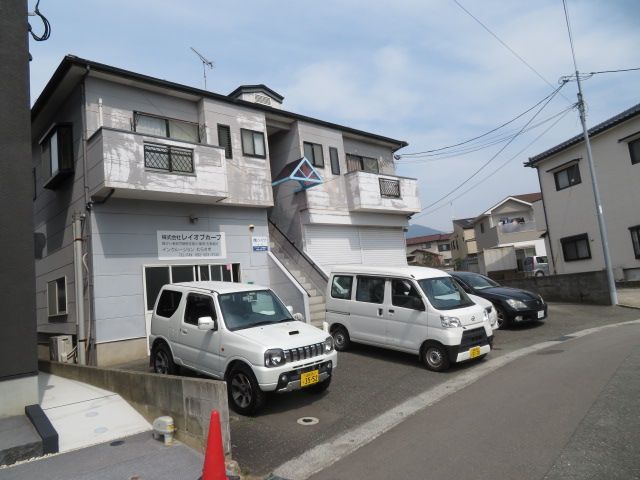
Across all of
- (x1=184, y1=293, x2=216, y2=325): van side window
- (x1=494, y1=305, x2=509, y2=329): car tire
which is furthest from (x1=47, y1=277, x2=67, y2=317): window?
(x1=494, y1=305, x2=509, y2=329): car tire

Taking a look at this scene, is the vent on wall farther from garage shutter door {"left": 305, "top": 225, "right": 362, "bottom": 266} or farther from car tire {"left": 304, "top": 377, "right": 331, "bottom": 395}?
car tire {"left": 304, "top": 377, "right": 331, "bottom": 395}

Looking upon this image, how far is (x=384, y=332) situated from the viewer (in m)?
9.38

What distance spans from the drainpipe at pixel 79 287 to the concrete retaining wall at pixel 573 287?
16.4 metres

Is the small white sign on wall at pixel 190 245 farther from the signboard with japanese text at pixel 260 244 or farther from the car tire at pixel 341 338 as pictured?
the car tire at pixel 341 338

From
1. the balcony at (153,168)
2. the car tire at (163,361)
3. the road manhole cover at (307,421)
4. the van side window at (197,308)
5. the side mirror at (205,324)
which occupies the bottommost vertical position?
the road manhole cover at (307,421)

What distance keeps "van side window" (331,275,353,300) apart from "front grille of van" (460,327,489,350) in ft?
9.40

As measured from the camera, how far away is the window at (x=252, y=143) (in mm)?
14180

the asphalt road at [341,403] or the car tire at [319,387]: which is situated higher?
the car tire at [319,387]

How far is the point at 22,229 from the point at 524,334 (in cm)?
1153

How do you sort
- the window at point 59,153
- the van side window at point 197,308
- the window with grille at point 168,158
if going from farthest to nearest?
the window at point 59,153 → the window with grille at point 168,158 → the van side window at point 197,308

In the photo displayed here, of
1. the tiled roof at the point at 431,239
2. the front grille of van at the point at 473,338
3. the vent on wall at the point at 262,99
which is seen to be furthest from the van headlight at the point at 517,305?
the tiled roof at the point at 431,239

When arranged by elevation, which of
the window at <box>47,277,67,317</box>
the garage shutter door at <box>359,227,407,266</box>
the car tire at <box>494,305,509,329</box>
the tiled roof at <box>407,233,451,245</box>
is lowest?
the car tire at <box>494,305,509,329</box>

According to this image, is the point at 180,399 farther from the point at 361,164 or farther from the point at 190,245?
the point at 361,164

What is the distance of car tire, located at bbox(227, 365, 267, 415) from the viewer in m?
6.12
